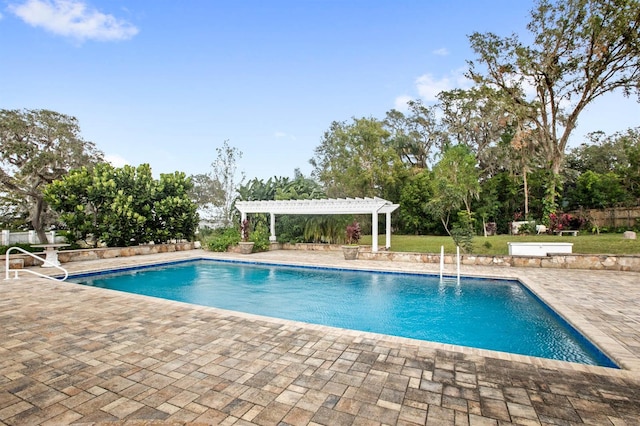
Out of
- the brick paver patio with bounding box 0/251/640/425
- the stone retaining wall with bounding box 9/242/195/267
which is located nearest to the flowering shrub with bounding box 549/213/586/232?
the brick paver patio with bounding box 0/251/640/425

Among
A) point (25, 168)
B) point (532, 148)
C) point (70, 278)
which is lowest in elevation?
point (70, 278)

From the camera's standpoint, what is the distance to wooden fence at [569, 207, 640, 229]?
17406 millimetres

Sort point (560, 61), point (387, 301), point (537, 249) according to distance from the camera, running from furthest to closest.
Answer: point (560, 61) → point (537, 249) → point (387, 301)

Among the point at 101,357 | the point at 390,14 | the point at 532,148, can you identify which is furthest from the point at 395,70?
the point at 101,357

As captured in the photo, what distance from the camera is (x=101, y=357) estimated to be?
3645mm

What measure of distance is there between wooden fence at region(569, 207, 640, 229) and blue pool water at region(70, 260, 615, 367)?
14.1 metres

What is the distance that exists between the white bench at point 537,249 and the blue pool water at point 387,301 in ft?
7.72

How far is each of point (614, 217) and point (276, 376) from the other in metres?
22.1

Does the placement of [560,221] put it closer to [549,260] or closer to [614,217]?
[614,217]

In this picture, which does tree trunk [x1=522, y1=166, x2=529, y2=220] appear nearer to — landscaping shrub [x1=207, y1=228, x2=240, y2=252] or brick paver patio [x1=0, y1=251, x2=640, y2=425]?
brick paver patio [x1=0, y1=251, x2=640, y2=425]

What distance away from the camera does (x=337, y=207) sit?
13.5 metres

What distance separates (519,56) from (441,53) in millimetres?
4398

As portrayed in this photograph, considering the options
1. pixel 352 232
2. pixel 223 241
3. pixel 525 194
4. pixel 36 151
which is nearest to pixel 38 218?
pixel 36 151

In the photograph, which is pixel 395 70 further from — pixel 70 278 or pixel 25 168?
pixel 25 168
